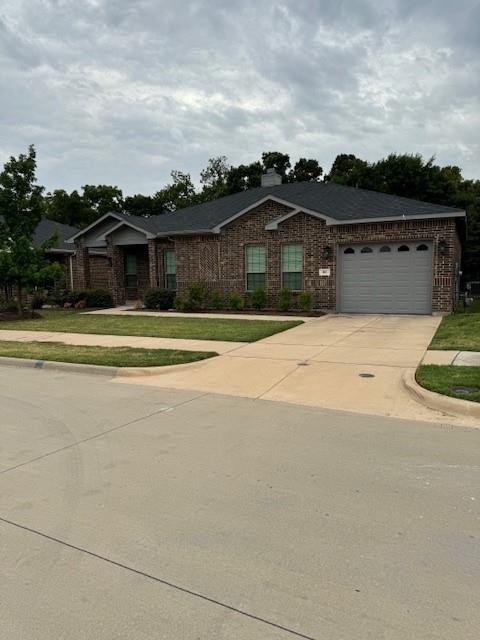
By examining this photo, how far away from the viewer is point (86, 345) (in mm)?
11555

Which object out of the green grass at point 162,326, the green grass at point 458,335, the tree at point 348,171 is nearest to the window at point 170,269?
the green grass at point 162,326

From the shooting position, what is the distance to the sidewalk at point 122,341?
1086cm

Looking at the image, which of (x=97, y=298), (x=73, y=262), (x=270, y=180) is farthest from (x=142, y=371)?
(x=73, y=262)

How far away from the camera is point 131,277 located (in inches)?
1022

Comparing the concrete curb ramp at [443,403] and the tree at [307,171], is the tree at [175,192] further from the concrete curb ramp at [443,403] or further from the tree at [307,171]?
the concrete curb ramp at [443,403]

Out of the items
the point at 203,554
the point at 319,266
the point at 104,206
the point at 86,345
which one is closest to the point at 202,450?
the point at 203,554

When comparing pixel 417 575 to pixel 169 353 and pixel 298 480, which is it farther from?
pixel 169 353

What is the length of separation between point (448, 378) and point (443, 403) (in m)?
1.06

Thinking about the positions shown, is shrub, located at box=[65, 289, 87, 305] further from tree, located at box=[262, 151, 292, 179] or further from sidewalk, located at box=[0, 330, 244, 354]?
tree, located at box=[262, 151, 292, 179]

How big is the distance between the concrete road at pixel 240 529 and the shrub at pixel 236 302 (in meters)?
13.4

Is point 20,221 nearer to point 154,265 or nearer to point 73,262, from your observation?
point 154,265

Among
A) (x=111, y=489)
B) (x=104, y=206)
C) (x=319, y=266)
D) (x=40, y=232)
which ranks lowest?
(x=111, y=489)

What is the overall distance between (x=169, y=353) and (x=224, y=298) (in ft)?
34.0

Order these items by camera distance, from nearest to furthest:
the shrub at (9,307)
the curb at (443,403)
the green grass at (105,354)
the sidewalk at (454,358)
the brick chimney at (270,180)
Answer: the curb at (443,403)
the sidewalk at (454,358)
the green grass at (105,354)
the shrub at (9,307)
the brick chimney at (270,180)
